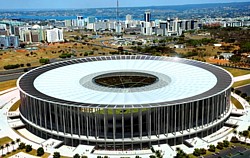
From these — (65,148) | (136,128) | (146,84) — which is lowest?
(65,148)

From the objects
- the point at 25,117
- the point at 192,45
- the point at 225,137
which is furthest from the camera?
the point at 192,45

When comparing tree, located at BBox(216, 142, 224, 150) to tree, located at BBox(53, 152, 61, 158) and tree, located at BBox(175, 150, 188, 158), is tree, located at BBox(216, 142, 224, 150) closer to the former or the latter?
tree, located at BBox(175, 150, 188, 158)

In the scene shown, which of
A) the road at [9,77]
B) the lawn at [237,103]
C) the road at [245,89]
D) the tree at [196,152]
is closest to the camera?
the tree at [196,152]

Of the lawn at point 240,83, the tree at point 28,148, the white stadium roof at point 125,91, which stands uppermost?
the white stadium roof at point 125,91

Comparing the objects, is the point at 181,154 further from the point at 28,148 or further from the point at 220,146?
the point at 28,148

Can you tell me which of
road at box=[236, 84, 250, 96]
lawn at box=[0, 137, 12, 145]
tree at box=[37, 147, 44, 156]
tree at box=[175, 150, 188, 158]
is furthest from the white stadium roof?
road at box=[236, 84, 250, 96]

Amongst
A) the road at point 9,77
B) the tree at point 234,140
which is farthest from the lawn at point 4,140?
the road at point 9,77

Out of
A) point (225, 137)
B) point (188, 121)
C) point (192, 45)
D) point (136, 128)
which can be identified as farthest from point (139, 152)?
point (192, 45)

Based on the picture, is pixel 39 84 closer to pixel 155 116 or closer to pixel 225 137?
pixel 155 116

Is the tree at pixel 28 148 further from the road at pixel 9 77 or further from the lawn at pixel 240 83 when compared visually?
the lawn at pixel 240 83
